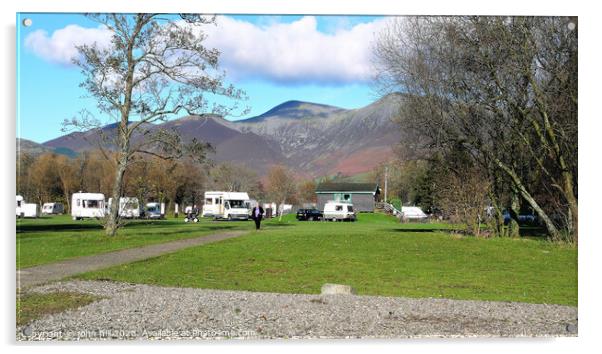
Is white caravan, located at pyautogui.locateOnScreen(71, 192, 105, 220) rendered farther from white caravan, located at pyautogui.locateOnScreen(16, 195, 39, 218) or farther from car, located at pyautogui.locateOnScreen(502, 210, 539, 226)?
car, located at pyautogui.locateOnScreen(502, 210, 539, 226)

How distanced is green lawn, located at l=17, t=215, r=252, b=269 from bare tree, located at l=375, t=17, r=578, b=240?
19.4 ft

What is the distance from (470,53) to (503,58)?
0.74m

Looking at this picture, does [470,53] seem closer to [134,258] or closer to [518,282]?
[518,282]

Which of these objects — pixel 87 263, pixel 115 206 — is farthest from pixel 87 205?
pixel 115 206

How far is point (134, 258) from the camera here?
43.4ft

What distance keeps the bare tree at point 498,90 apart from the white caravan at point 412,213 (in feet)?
21.9

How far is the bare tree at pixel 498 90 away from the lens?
11227 millimetres

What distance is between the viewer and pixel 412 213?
82.7ft

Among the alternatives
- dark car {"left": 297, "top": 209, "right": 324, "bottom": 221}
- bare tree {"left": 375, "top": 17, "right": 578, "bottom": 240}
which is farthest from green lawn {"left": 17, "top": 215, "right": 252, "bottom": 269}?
dark car {"left": 297, "top": 209, "right": 324, "bottom": 221}

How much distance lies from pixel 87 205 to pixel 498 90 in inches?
320

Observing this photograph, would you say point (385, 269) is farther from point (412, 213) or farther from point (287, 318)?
point (412, 213)

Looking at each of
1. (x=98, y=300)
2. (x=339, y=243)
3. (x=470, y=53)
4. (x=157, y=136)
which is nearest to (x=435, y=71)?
(x=470, y=53)

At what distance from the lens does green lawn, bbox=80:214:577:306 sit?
10352 millimetres
